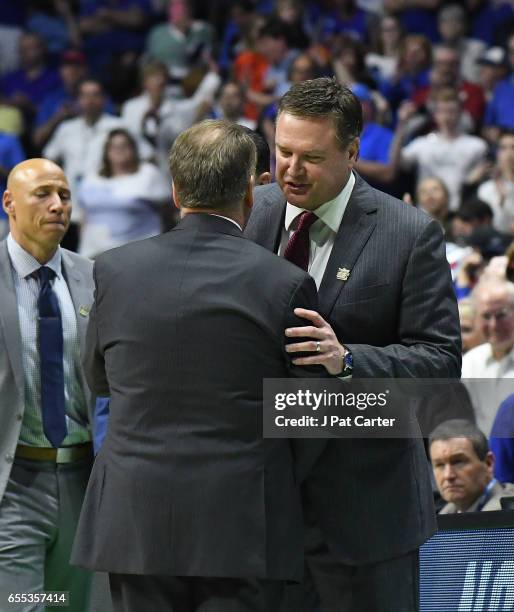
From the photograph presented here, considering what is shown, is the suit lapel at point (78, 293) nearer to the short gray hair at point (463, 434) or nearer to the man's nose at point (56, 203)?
the man's nose at point (56, 203)

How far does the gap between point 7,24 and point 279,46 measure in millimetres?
3573

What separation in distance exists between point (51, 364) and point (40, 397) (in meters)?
0.11

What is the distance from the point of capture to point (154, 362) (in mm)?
2820

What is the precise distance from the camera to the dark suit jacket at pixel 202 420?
9.12 feet

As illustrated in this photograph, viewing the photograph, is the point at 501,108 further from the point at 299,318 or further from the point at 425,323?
the point at 299,318

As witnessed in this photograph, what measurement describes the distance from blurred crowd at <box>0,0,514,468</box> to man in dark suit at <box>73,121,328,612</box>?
4170mm

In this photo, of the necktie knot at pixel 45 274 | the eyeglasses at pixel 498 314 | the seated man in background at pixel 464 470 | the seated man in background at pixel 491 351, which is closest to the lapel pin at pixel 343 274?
the necktie knot at pixel 45 274

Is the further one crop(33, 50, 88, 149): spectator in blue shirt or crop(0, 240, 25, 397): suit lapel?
crop(33, 50, 88, 149): spectator in blue shirt

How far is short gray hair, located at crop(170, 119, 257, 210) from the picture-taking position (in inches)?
112

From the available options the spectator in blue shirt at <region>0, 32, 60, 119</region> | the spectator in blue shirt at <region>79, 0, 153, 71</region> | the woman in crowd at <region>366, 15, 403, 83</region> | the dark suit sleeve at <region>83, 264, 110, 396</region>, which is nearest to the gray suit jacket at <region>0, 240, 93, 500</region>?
the dark suit sleeve at <region>83, 264, 110, 396</region>

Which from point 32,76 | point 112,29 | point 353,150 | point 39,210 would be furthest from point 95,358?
point 112,29

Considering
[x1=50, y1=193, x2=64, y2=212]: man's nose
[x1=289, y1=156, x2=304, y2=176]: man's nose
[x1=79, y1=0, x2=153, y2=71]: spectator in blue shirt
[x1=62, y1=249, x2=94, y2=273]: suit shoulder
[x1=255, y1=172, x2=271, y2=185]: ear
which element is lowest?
[x1=289, y1=156, x2=304, y2=176]: man's nose

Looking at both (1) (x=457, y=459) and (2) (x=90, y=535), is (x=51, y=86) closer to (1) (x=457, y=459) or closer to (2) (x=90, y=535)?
(1) (x=457, y=459)

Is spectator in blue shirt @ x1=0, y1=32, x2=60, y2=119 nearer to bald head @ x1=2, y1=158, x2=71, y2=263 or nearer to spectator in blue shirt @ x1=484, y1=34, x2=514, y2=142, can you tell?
spectator in blue shirt @ x1=484, y1=34, x2=514, y2=142
